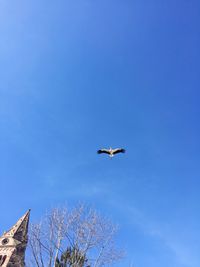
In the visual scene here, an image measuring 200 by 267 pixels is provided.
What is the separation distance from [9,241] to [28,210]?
1011 centimetres

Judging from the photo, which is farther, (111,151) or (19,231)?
(19,231)

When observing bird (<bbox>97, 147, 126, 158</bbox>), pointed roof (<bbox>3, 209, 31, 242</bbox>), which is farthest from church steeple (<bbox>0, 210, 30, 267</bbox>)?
bird (<bbox>97, 147, 126, 158</bbox>)

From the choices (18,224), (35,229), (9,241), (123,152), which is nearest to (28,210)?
(18,224)

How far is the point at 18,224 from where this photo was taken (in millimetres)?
50562

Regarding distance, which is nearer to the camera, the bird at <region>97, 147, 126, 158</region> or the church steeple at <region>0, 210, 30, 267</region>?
the bird at <region>97, 147, 126, 158</region>

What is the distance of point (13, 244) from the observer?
44875 millimetres

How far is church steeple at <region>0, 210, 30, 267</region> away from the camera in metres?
41.0

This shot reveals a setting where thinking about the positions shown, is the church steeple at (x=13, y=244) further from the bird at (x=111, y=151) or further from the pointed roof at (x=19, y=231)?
the bird at (x=111, y=151)

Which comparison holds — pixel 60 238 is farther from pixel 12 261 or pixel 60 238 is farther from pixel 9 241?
pixel 9 241

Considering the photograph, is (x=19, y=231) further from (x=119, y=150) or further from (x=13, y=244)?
(x=119, y=150)

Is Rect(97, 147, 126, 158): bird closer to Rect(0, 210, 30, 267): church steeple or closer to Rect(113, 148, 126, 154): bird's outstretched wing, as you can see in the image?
Rect(113, 148, 126, 154): bird's outstretched wing

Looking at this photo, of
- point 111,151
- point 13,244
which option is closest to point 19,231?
point 13,244

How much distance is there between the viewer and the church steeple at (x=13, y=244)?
41.0 m

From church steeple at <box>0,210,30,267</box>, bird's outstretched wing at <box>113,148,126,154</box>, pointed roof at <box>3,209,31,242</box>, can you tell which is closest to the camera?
bird's outstretched wing at <box>113,148,126,154</box>
